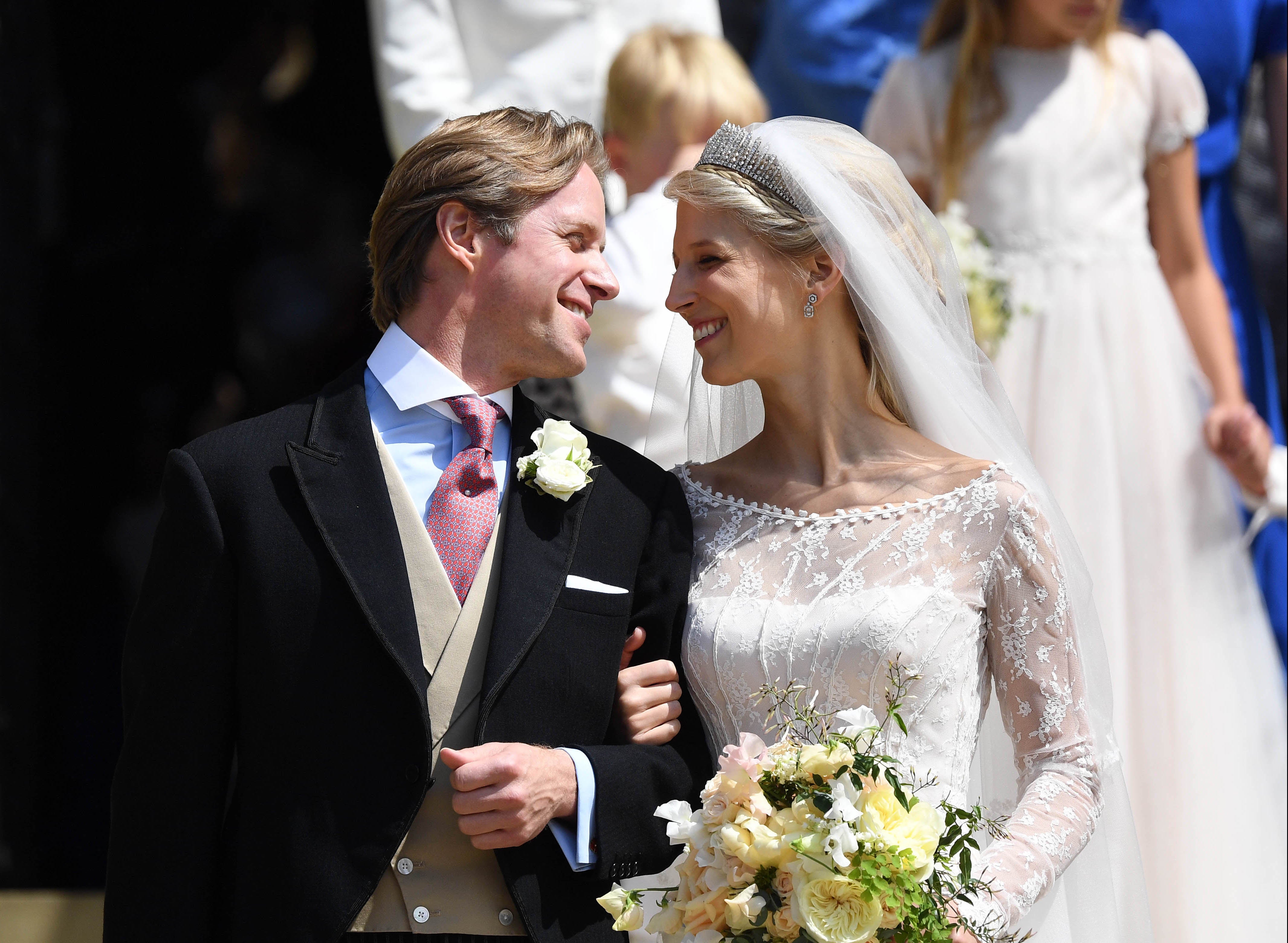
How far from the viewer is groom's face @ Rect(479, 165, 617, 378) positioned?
254cm

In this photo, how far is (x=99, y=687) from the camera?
15.9 ft

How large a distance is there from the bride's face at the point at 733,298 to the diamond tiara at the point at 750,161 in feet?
0.31

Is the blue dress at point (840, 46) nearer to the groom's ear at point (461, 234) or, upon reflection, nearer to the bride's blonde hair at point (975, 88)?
the bride's blonde hair at point (975, 88)

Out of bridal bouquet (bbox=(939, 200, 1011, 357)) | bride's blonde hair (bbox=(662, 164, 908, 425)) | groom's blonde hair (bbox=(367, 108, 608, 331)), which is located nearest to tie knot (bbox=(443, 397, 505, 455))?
groom's blonde hair (bbox=(367, 108, 608, 331))

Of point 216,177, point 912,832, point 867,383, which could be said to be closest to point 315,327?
point 216,177

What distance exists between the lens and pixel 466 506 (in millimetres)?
2354

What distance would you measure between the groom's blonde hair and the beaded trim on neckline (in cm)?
66

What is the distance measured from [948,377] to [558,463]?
0.88 m

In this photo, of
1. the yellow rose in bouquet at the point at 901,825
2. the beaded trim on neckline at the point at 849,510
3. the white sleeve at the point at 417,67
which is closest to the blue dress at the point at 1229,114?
the white sleeve at the point at 417,67

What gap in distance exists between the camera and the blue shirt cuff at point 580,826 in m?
2.23

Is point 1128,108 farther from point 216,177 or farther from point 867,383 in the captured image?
point 216,177

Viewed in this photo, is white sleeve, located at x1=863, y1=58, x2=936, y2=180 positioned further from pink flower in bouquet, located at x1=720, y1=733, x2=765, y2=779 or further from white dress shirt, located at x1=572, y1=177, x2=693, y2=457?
pink flower in bouquet, located at x1=720, y1=733, x2=765, y2=779

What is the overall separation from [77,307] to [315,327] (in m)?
0.80

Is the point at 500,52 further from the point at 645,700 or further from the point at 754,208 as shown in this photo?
the point at 645,700
